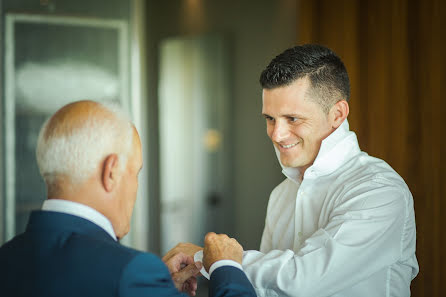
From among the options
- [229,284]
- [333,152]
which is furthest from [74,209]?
[333,152]

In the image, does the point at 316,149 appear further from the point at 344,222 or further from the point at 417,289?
the point at 417,289

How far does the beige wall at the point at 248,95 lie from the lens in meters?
3.73

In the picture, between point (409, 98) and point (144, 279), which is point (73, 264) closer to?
point (144, 279)

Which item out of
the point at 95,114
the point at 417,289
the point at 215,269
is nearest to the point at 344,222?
the point at 215,269

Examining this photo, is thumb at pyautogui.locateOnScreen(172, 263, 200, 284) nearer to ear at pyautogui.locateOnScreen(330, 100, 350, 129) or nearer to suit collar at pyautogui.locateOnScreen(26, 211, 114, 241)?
suit collar at pyautogui.locateOnScreen(26, 211, 114, 241)

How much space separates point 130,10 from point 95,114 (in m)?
2.30

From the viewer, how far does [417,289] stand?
96.3 inches

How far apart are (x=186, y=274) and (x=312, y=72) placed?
76cm

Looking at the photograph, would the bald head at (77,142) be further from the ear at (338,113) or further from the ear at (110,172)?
the ear at (338,113)

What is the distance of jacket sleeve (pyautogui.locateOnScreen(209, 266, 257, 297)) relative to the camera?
47.3 inches

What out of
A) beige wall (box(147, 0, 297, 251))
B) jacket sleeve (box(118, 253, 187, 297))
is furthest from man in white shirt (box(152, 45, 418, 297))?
beige wall (box(147, 0, 297, 251))

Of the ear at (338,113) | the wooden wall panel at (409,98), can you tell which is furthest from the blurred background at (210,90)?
the ear at (338,113)

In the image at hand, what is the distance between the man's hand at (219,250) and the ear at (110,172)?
0.36 m

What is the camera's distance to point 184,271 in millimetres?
1581
